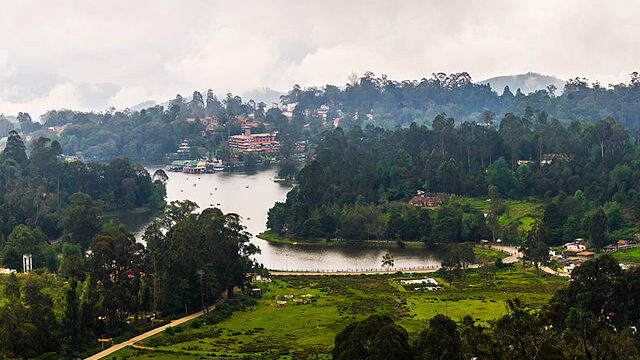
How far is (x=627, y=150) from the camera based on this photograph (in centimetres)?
6025

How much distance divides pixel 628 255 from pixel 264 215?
98.8ft

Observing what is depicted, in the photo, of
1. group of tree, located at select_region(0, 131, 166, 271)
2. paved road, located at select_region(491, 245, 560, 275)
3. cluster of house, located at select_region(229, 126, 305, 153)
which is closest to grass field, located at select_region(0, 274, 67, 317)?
group of tree, located at select_region(0, 131, 166, 271)

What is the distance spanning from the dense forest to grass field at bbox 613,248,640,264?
5.27 ft

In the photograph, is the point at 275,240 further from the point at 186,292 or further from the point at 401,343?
the point at 401,343

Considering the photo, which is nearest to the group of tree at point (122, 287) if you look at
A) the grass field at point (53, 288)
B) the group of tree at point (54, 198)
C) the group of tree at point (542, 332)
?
the grass field at point (53, 288)

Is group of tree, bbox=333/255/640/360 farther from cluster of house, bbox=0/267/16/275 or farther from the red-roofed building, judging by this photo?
the red-roofed building

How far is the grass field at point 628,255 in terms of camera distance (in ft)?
128

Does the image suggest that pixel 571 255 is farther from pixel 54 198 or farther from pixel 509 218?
pixel 54 198

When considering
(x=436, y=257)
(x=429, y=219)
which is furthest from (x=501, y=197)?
(x=436, y=257)

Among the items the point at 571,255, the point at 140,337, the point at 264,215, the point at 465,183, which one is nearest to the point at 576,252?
the point at 571,255

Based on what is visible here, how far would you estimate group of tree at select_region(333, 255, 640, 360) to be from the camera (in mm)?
16422

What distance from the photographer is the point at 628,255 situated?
4012 cm

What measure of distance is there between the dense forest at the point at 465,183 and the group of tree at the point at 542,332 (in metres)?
16.9

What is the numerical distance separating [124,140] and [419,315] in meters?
84.5
